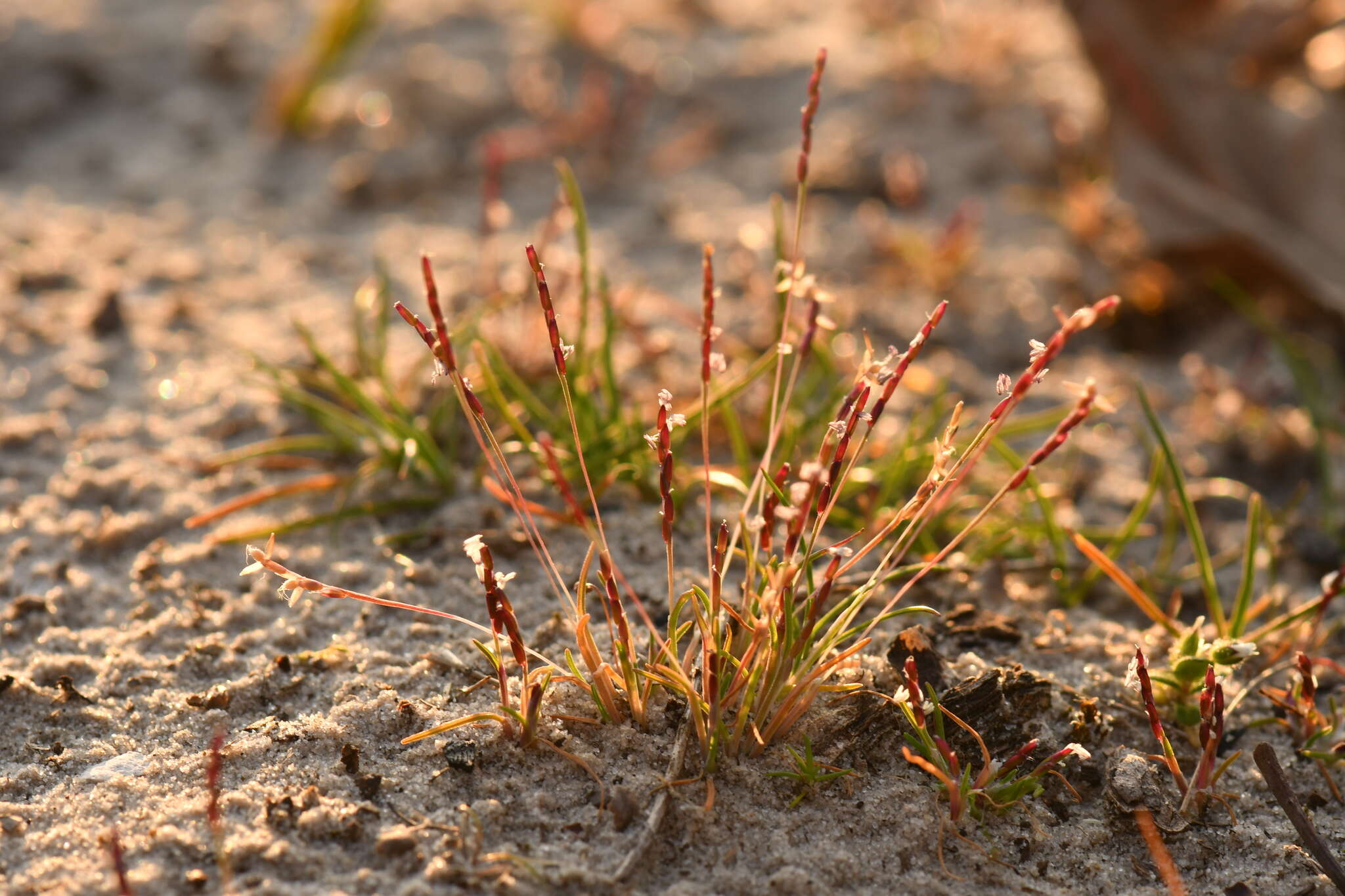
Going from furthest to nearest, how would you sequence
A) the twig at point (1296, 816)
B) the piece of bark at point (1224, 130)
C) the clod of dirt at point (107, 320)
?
the piece of bark at point (1224, 130) < the clod of dirt at point (107, 320) < the twig at point (1296, 816)

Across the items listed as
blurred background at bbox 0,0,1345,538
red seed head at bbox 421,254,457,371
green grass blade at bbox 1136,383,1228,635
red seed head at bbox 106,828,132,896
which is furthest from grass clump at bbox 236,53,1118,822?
blurred background at bbox 0,0,1345,538

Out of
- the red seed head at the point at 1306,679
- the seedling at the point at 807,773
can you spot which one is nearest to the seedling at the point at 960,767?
the seedling at the point at 807,773

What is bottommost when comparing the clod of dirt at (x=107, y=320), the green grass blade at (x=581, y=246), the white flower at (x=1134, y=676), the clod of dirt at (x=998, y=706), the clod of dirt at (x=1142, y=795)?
the clod of dirt at (x=1142, y=795)

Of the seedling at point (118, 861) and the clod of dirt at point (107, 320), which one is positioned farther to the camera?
the clod of dirt at point (107, 320)

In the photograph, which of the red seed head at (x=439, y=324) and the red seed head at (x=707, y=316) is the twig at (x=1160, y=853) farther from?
the red seed head at (x=439, y=324)

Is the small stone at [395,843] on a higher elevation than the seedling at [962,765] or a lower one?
lower

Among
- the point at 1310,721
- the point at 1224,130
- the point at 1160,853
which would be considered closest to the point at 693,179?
the point at 1224,130

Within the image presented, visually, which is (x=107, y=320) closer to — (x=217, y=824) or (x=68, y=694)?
(x=68, y=694)
